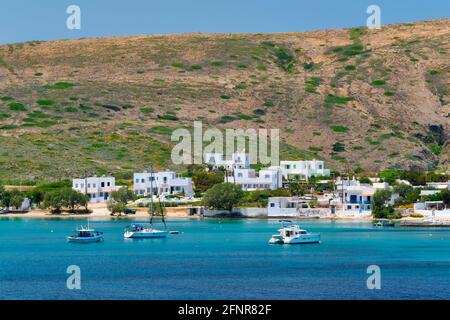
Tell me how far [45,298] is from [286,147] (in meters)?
103

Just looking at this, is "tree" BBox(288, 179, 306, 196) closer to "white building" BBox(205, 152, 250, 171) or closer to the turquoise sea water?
"white building" BBox(205, 152, 250, 171)

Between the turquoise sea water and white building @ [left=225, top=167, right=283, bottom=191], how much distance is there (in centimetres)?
2651

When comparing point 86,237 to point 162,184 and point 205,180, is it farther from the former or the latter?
point 205,180

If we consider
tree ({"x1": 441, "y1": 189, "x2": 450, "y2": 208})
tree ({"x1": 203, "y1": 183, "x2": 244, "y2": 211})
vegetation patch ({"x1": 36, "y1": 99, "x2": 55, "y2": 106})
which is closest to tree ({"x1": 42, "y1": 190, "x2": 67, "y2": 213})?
tree ({"x1": 203, "y1": 183, "x2": 244, "y2": 211})

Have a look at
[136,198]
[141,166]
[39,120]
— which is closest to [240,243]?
[136,198]

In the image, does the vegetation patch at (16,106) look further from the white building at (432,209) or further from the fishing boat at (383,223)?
the fishing boat at (383,223)

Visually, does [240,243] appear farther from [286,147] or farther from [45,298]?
[286,147]

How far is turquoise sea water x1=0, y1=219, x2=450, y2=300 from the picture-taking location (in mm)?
47781

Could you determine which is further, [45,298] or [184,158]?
[184,158]

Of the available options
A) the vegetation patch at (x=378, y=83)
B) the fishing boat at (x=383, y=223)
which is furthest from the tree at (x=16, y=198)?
the vegetation patch at (x=378, y=83)

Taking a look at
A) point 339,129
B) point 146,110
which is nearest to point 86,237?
point 339,129

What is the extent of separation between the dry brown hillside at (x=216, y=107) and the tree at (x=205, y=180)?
11973 millimetres

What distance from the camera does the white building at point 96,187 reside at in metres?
113

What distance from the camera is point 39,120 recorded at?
505 feet
